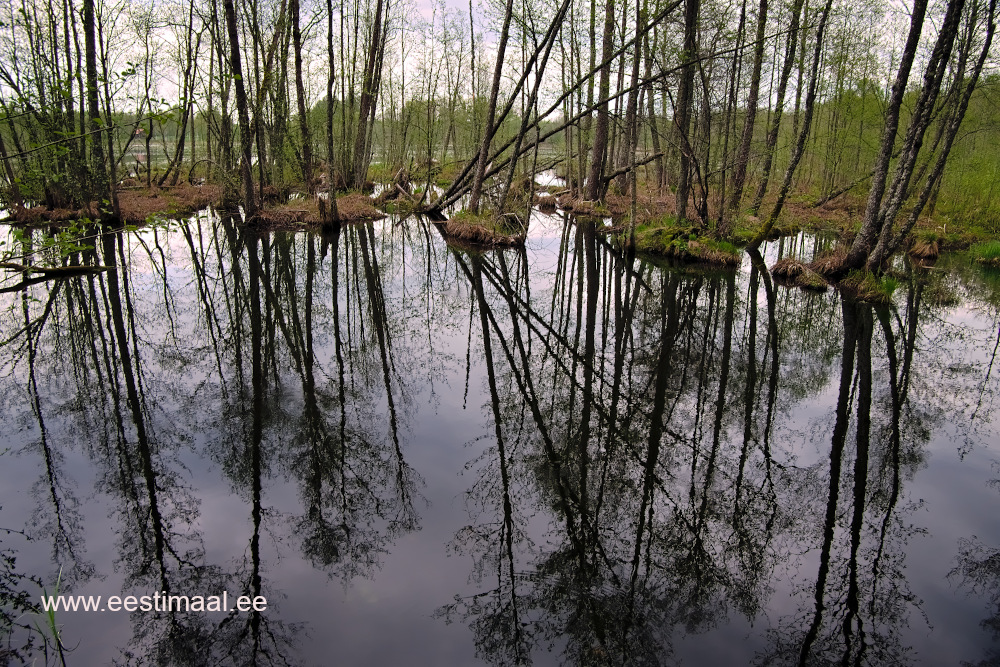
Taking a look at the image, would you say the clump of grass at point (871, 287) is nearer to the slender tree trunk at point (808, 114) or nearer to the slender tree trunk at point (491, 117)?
the slender tree trunk at point (808, 114)

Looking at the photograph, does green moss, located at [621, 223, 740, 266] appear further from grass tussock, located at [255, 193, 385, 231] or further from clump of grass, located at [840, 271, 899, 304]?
grass tussock, located at [255, 193, 385, 231]

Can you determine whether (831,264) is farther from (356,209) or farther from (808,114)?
(356,209)

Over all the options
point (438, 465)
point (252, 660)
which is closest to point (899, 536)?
point (438, 465)

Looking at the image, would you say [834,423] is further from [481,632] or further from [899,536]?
[481,632]

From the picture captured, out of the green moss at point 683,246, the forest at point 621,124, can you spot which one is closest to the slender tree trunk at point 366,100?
the forest at point 621,124

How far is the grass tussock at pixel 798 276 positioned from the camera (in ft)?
40.5

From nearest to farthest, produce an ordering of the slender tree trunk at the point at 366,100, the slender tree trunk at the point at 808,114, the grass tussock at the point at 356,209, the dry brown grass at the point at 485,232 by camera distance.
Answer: the slender tree trunk at the point at 808,114 → the dry brown grass at the point at 485,232 → the grass tussock at the point at 356,209 → the slender tree trunk at the point at 366,100

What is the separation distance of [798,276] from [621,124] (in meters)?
8.78

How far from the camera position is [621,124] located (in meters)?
18.8

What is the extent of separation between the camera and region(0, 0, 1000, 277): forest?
13328 millimetres

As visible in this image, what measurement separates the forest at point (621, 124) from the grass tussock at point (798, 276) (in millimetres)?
670

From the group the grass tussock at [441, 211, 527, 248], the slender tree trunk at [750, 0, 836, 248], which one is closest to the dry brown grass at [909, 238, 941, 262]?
the slender tree trunk at [750, 0, 836, 248]

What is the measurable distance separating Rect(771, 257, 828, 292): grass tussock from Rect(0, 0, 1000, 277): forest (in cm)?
67

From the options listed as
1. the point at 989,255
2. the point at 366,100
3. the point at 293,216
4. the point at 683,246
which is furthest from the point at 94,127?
the point at 989,255
